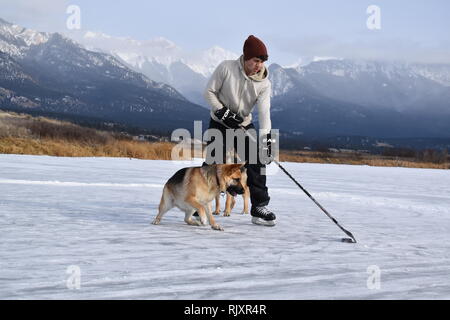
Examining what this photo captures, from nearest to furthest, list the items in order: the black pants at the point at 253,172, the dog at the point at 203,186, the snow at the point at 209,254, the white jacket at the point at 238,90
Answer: the snow at the point at 209,254 → the dog at the point at 203,186 → the white jacket at the point at 238,90 → the black pants at the point at 253,172

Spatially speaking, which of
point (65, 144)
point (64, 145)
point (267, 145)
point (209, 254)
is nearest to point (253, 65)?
point (267, 145)

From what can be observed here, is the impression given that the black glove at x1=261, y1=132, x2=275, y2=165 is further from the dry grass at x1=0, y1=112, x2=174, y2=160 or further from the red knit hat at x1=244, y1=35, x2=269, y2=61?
the dry grass at x1=0, y1=112, x2=174, y2=160

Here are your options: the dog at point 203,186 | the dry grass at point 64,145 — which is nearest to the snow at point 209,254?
the dog at point 203,186

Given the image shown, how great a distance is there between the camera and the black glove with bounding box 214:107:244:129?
21.9ft

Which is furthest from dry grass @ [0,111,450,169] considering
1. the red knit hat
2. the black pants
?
the red knit hat

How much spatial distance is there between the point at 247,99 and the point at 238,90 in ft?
0.57

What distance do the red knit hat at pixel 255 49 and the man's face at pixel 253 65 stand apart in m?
0.05

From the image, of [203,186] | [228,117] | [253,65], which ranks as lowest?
[203,186]

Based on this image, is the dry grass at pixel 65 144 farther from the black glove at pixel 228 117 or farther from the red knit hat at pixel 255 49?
the red knit hat at pixel 255 49

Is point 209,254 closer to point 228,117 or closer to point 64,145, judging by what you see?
point 228,117

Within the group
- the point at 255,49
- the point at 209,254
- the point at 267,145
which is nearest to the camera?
the point at 209,254

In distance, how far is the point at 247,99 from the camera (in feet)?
22.8

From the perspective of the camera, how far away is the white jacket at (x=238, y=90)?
6.85m
